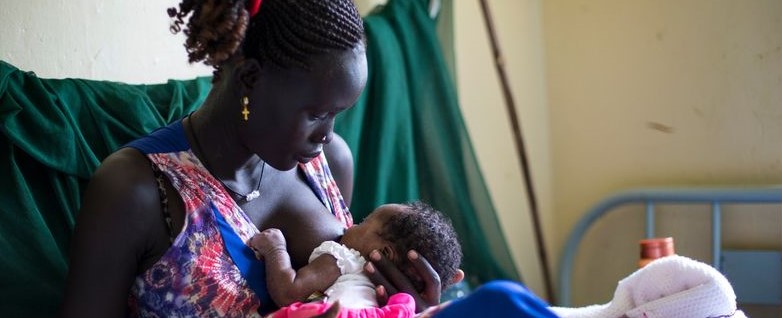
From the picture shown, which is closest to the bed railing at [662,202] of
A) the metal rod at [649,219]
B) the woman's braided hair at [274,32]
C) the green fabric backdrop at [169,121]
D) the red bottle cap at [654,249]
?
the metal rod at [649,219]

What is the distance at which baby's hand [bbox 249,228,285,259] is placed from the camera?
1.35m

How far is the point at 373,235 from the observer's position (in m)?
1.39

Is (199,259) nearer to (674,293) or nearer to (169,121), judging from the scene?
(169,121)

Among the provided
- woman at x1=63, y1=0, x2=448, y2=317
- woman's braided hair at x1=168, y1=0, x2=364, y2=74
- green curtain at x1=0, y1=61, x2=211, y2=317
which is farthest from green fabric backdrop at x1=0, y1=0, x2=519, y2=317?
woman's braided hair at x1=168, y1=0, x2=364, y2=74

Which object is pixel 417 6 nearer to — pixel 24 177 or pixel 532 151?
pixel 532 151

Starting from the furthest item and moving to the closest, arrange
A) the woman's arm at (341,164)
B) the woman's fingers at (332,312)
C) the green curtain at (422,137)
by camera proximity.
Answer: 1. the green curtain at (422,137)
2. the woman's arm at (341,164)
3. the woman's fingers at (332,312)

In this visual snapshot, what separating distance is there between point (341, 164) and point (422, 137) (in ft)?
1.40

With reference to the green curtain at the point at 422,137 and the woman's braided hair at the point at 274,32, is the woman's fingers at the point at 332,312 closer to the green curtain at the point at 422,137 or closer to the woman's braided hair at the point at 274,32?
the woman's braided hair at the point at 274,32

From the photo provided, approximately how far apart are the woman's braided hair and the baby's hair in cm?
27

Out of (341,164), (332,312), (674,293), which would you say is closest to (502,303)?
(332,312)

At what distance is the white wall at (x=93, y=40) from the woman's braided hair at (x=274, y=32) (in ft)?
1.24

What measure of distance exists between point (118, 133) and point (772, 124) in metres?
1.53

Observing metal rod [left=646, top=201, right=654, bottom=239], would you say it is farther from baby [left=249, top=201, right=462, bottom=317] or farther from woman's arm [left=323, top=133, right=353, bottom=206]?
baby [left=249, top=201, right=462, bottom=317]

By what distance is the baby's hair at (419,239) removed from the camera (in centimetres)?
136
